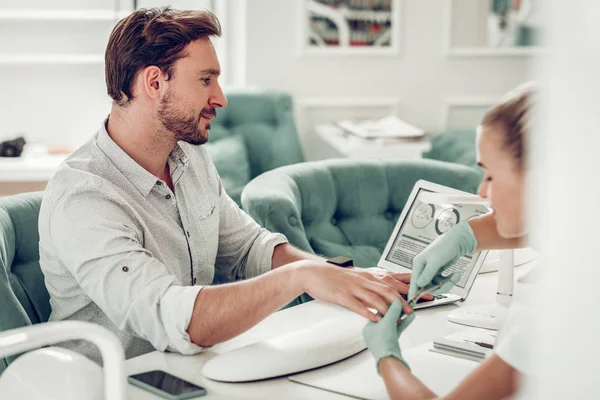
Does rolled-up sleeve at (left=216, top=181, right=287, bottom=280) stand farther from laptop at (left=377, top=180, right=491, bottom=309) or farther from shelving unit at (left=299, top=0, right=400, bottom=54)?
shelving unit at (left=299, top=0, right=400, bottom=54)

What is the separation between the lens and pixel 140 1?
3.81 m

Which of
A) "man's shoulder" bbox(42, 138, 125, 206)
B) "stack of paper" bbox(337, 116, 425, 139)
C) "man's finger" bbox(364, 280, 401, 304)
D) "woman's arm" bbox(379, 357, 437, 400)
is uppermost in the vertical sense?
"man's shoulder" bbox(42, 138, 125, 206)

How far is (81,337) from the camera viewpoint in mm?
985

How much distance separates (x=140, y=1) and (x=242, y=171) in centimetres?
96

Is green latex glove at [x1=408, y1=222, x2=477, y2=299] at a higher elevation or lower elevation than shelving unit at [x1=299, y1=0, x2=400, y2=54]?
lower

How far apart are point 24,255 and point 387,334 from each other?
842 mm

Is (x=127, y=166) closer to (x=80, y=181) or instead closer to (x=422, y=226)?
(x=80, y=181)

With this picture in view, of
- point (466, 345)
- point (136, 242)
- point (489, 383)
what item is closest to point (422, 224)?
point (466, 345)

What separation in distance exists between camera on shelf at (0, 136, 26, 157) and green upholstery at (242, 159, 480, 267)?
154 cm

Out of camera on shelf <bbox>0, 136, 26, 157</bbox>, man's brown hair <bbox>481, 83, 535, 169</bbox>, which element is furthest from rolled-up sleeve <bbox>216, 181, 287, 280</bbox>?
camera on shelf <bbox>0, 136, 26, 157</bbox>

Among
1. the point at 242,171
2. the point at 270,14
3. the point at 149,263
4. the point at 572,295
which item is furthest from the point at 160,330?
the point at 270,14

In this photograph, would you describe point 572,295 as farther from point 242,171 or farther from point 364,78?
point 364,78

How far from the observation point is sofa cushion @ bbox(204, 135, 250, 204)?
335 cm

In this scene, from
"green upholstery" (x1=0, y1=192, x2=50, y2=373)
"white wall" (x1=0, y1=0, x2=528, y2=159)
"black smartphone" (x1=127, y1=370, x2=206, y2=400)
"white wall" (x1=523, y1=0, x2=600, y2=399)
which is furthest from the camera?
"white wall" (x1=0, y1=0, x2=528, y2=159)
